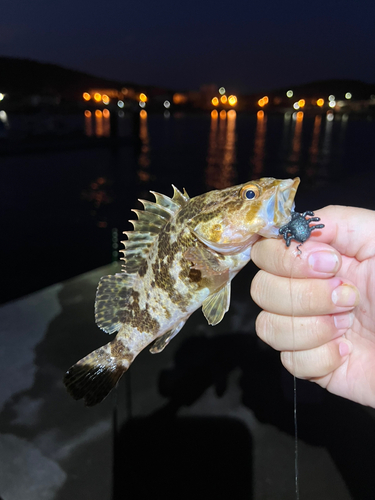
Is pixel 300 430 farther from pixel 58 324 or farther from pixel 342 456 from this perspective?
pixel 58 324

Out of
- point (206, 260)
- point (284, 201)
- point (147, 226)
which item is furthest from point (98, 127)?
point (284, 201)

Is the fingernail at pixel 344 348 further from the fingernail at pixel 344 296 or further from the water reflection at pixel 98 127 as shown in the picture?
the water reflection at pixel 98 127

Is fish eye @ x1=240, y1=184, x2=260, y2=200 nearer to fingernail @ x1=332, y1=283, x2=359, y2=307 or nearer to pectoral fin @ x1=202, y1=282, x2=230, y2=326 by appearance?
pectoral fin @ x1=202, y1=282, x2=230, y2=326

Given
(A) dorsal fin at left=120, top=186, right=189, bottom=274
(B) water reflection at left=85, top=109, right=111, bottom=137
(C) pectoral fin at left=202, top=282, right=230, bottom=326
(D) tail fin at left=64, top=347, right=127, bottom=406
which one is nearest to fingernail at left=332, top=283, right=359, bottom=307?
(C) pectoral fin at left=202, top=282, right=230, bottom=326

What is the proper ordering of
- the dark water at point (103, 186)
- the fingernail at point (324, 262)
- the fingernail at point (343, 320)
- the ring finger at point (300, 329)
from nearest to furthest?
the fingernail at point (324, 262) < the ring finger at point (300, 329) < the fingernail at point (343, 320) < the dark water at point (103, 186)

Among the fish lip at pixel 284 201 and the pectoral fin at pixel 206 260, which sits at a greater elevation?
the fish lip at pixel 284 201

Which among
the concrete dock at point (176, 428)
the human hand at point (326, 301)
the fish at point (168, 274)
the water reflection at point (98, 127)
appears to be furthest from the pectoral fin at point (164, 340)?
the water reflection at point (98, 127)

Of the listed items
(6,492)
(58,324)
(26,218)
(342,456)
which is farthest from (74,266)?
(342,456)
